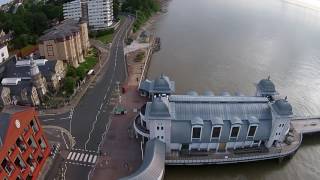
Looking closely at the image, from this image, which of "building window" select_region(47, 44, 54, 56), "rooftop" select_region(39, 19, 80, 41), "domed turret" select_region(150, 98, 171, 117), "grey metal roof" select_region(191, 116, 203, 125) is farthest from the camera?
"building window" select_region(47, 44, 54, 56)

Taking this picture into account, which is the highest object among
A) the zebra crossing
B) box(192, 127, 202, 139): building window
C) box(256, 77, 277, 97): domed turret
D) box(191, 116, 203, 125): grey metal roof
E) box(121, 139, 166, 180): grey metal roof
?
box(256, 77, 277, 97): domed turret

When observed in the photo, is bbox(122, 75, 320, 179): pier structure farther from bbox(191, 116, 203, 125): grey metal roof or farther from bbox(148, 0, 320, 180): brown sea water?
bbox(148, 0, 320, 180): brown sea water

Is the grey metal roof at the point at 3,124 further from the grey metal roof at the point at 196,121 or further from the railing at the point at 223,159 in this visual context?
the grey metal roof at the point at 196,121

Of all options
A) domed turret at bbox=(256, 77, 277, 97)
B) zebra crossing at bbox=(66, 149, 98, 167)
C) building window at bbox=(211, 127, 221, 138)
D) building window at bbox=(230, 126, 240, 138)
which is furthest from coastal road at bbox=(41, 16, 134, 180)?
domed turret at bbox=(256, 77, 277, 97)

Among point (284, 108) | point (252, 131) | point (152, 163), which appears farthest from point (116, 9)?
point (152, 163)

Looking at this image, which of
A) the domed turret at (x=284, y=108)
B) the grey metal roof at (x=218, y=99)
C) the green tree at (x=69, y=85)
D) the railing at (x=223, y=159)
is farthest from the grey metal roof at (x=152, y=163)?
the green tree at (x=69, y=85)

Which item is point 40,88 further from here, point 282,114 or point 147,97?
point 282,114

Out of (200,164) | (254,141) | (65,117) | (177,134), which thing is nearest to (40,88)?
(65,117)
